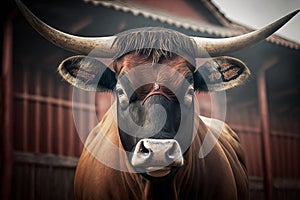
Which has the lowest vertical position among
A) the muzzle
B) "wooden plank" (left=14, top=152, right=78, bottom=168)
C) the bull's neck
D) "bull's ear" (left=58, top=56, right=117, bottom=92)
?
"wooden plank" (left=14, top=152, right=78, bottom=168)

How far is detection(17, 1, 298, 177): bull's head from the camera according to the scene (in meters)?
3.74

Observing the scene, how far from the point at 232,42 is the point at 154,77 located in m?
0.76

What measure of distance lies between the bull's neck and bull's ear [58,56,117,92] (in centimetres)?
92

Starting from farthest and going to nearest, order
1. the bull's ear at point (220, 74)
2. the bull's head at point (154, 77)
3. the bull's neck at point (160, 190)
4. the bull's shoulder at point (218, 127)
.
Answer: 1. the bull's shoulder at point (218, 127)
2. the bull's ear at point (220, 74)
3. the bull's neck at point (160, 190)
4. the bull's head at point (154, 77)

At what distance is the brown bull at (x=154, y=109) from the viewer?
3.83 metres

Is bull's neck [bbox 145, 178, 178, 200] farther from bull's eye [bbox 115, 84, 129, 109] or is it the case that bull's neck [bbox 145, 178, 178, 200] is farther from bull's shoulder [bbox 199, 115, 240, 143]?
bull's shoulder [bbox 199, 115, 240, 143]

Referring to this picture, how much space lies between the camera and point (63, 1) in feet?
25.0

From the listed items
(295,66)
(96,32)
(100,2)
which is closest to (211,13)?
(295,66)

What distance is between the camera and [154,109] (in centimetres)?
382

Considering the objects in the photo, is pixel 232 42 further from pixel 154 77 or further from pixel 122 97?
pixel 122 97

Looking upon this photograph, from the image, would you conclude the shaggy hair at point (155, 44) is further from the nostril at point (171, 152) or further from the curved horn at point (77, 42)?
the nostril at point (171, 152)

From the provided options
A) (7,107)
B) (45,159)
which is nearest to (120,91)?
(7,107)

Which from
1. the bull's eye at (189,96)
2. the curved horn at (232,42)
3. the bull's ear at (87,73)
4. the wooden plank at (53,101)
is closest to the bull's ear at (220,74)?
the curved horn at (232,42)

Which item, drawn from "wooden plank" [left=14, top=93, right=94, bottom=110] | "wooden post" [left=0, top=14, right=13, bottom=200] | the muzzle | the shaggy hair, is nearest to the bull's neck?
the muzzle
